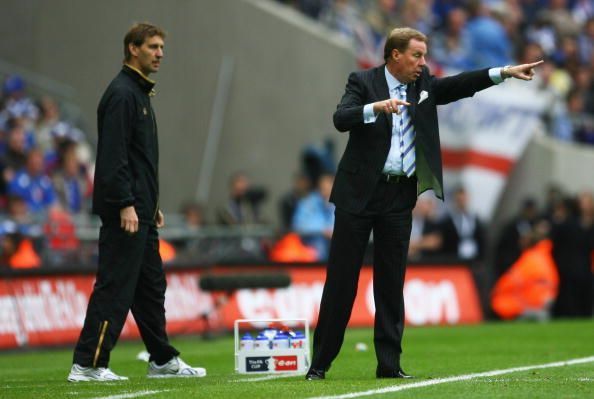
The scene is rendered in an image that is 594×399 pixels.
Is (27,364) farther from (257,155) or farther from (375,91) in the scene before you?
(257,155)

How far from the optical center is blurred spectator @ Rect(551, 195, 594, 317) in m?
23.5

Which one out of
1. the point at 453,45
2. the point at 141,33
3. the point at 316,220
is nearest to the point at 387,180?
the point at 141,33

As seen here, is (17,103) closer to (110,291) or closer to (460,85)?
(110,291)

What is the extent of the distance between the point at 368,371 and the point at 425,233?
11.9m

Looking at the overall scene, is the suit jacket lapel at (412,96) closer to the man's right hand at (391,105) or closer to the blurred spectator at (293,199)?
the man's right hand at (391,105)

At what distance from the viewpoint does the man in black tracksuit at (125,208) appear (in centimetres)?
1002

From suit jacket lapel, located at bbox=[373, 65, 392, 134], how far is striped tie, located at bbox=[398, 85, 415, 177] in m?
0.11

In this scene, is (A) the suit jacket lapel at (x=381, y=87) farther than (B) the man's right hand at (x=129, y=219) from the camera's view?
No

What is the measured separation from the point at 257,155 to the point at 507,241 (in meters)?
4.58

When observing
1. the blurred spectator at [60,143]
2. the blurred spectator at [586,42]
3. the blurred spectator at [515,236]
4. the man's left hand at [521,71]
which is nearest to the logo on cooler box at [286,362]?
the man's left hand at [521,71]

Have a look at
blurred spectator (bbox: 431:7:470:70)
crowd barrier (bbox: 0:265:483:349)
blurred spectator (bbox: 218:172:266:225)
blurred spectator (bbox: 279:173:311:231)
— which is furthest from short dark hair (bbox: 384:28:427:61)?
blurred spectator (bbox: 431:7:470:70)

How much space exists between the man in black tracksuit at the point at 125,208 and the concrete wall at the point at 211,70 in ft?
47.3

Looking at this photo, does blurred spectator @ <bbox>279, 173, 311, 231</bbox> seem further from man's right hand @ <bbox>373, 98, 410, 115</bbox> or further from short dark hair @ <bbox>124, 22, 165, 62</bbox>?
man's right hand @ <bbox>373, 98, 410, 115</bbox>

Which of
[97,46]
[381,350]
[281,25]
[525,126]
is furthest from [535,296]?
[381,350]
